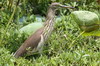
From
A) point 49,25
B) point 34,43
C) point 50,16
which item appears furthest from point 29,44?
point 50,16

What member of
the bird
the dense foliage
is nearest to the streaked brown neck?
the bird

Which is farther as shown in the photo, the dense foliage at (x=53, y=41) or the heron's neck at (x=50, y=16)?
the heron's neck at (x=50, y=16)

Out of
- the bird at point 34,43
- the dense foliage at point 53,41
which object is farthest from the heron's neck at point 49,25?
the dense foliage at point 53,41

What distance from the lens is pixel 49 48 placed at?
5352 millimetres

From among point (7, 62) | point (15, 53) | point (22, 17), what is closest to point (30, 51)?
point (15, 53)

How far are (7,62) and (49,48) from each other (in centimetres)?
94

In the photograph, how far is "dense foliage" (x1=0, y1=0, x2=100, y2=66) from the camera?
479cm

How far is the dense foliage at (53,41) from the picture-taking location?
479 cm

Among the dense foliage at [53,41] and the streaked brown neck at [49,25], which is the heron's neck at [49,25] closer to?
the streaked brown neck at [49,25]

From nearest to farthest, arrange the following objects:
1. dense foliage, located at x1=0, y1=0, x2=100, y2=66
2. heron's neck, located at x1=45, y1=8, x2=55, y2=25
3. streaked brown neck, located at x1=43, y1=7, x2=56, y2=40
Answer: dense foliage, located at x1=0, y1=0, x2=100, y2=66, streaked brown neck, located at x1=43, y1=7, x2=56, y2=40, heron's neck, located at x1=45, y1=8, x2=55, y2=25

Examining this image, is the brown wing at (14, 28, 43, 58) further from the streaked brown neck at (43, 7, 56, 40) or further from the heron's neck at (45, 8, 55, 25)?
the heron's neck at (45, 8, 55, 25)

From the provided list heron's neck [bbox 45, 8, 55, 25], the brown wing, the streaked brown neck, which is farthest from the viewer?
heron's neck [bbox 45, 8, 55, 25]

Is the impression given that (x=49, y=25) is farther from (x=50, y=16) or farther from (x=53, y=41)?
(x=53, y=41)

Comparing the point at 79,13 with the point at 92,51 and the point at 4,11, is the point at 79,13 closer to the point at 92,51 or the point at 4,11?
the point at 92,51
